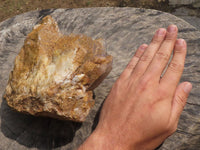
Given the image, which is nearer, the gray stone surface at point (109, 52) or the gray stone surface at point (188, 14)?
the gray stone surface at point (109, 52)

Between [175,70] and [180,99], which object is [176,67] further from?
[180,99]

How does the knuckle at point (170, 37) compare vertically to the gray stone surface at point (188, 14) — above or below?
above

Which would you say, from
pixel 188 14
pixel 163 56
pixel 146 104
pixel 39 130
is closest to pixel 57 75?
pixel 39 130

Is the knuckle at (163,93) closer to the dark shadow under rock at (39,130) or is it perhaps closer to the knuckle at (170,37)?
the knuckle at (170,37)

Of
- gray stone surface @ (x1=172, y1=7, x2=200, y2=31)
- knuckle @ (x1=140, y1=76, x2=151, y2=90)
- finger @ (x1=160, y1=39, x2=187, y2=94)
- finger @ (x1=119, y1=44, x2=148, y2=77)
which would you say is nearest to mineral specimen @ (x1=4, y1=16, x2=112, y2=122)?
finger @ (x1=119, y1=44, x2=148, y2=77)

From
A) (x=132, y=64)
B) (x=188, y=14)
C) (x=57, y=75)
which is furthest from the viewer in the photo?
(x=188, y=14)

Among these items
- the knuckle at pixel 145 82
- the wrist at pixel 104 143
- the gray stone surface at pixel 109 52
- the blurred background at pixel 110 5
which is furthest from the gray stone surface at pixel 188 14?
the wrist at pixel 104 143

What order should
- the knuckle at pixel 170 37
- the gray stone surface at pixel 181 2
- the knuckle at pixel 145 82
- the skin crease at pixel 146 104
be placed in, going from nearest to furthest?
the skin crease at pixel 146 104
the knuckle at pixel 145 82
the knuckle at pixel 170 37
the gray stone surface at pixel 181 2

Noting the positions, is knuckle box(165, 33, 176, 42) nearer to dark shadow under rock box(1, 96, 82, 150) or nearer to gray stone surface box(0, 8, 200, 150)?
gray stone surface box(0, 8, 200, 150)
